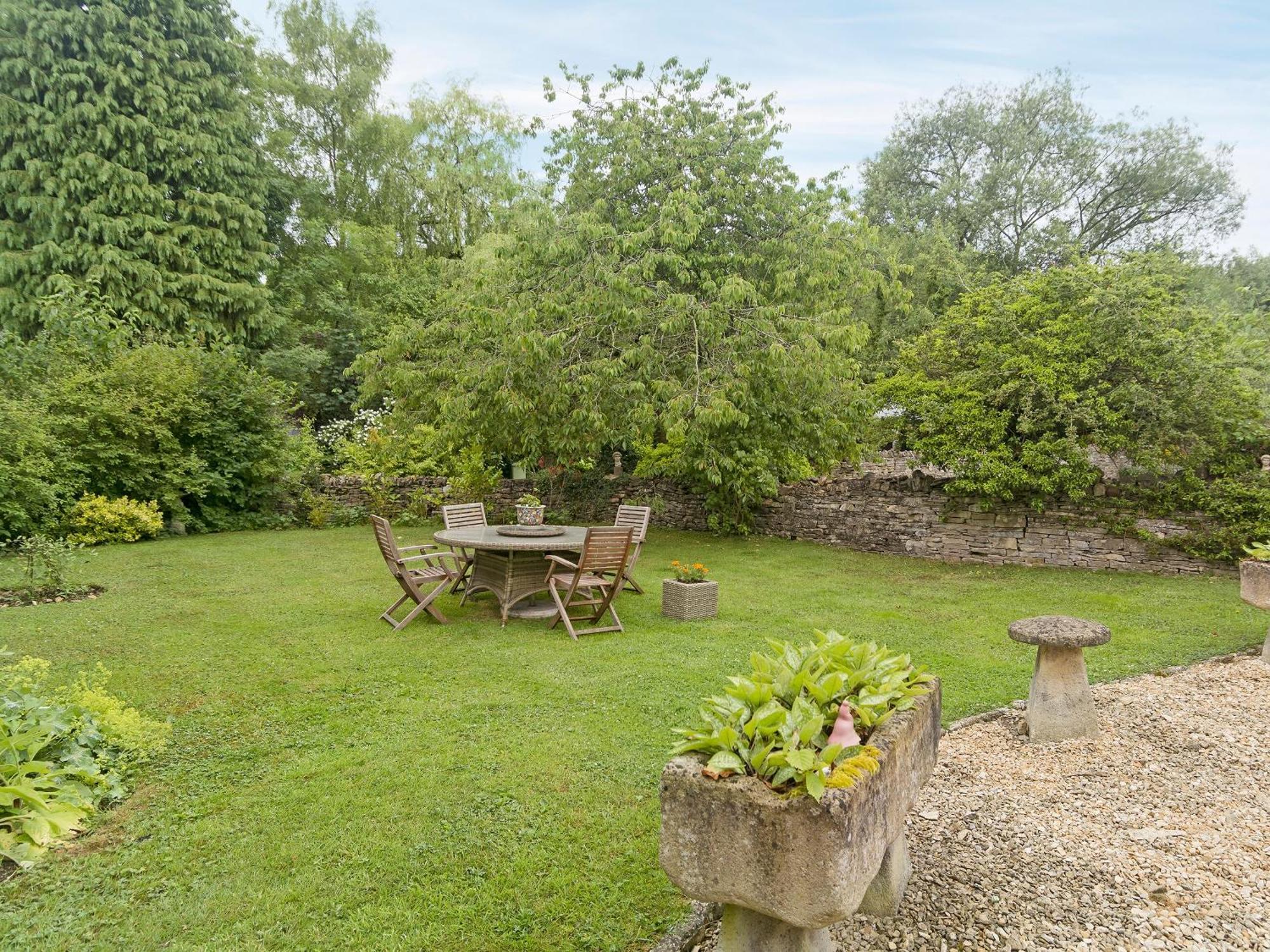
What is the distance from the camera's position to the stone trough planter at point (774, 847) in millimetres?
1506

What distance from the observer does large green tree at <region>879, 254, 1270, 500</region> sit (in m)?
8.30

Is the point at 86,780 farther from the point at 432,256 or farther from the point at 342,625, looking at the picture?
the point at 432,256

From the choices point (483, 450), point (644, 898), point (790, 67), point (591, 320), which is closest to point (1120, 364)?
point (790, 67)

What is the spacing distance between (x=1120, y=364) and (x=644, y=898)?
29.9 ft

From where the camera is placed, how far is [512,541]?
611cm

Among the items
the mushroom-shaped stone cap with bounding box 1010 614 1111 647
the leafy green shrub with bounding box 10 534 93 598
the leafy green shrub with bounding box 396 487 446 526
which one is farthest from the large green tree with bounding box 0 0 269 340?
the mushroom-shaped stone cap with bounding box 1010 614 1111 647

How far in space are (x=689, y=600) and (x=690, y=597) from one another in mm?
30

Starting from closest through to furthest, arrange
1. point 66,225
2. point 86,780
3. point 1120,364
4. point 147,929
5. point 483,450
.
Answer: point 147,929 < point 86,780 < point 1120,364 < point 483,450 < point 66,225

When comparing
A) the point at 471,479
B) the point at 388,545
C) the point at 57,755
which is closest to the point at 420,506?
the point at 471,479

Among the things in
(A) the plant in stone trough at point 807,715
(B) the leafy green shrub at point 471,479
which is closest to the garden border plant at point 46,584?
(B) the leafy green shrub at point 471,479

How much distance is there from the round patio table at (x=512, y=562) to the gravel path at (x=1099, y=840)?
357cm

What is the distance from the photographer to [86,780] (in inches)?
122

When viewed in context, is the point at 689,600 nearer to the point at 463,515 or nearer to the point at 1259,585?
the point at 463,515

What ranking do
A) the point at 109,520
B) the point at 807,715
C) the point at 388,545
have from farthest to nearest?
the point at 109,520, the point at 388,545, the point at 807,715
